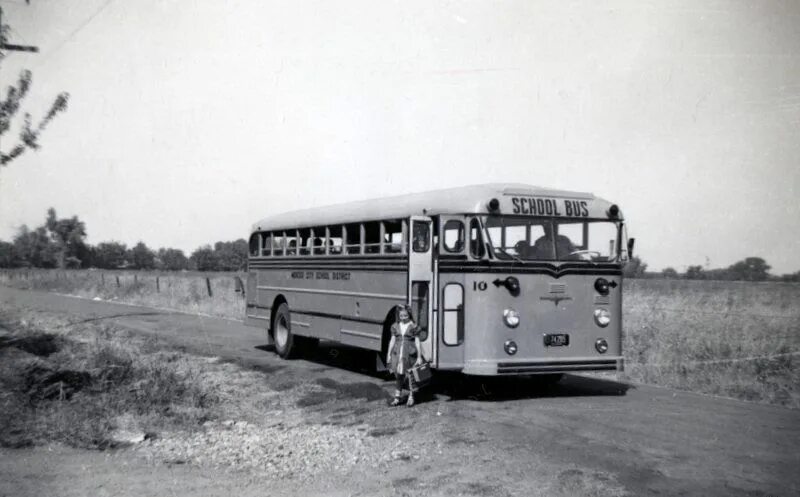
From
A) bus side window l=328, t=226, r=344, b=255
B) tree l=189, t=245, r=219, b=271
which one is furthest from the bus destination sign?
tree l=189, t=245, r=219, b=271

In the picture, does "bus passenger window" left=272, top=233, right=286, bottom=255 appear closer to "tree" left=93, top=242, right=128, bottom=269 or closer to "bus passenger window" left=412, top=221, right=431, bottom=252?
"bus passenger window" left=412, top=221, right=431, bottom=252

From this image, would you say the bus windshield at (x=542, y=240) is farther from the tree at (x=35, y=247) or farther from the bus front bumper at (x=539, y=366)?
the tree at (x=35, y=247)

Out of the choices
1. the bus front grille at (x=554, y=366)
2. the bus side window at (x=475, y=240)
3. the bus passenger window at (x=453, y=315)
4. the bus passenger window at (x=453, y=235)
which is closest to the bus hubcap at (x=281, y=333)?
the bus passenger window at (x=453, y=315)

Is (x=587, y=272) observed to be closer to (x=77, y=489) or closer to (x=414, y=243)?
(x=414, y=243)

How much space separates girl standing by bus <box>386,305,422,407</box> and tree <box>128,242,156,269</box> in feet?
351

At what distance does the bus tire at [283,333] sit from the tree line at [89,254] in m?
55.4

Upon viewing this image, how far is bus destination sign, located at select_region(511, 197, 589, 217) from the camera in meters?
9.91

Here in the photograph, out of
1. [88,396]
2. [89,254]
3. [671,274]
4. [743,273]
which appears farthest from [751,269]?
[89,254]

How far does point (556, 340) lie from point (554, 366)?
0.34 meters

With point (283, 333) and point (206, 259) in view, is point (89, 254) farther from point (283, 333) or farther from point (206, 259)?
point (283, 333)

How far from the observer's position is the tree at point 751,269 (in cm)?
3211

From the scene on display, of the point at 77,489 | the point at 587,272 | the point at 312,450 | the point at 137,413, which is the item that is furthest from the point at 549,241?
the point at 77,489

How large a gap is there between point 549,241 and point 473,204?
1.20m

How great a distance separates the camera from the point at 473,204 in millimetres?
9727
